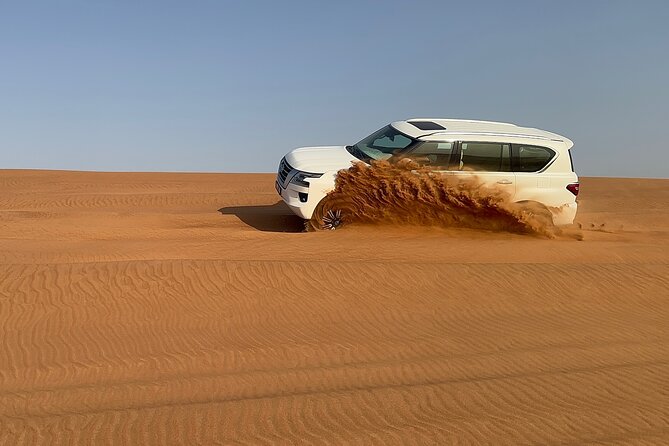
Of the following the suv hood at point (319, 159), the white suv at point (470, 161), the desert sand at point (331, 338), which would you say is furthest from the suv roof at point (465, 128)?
the desert sand at point (331, 338)

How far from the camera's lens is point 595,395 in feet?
15.0

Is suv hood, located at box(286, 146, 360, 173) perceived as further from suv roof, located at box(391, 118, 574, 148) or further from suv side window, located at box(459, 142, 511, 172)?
suv side window, located at box(459, 142, 511, 172)

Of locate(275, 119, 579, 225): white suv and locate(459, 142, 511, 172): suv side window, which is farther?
locate(459, 142, 511, 172): suv side window

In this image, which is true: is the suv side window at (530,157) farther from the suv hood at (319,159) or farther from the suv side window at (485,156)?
the suv hood at (319,159)

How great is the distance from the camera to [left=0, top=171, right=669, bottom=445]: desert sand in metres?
4.04

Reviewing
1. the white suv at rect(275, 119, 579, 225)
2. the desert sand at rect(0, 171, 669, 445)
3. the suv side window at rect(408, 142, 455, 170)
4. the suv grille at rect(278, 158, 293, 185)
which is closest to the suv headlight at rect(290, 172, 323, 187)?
the white suv at rect(275, 119, 579, 225)

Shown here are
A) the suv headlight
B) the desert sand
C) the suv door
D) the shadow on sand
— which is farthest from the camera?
the shadow on sand

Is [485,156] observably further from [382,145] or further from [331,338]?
[331,338]

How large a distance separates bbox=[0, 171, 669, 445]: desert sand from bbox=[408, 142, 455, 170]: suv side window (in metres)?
1.10

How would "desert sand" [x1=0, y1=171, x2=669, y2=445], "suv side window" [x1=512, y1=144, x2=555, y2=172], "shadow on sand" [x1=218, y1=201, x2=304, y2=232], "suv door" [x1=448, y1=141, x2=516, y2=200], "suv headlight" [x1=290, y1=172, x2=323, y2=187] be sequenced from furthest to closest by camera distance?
1. "shadow on sand" [x1=218, y1=201, x2=304, y2=232]
2. "suv side window" [x1=512, y1=144, x2=555, y2=172]
3. "suv door" [x1=448, y1=141, x2=516, y2=200]
4. "suv headlight" [x1=290, y1=172, x2=323, y2=187]
5. "desert sand" [x1=0, y1=171, x2=669, y2=445]

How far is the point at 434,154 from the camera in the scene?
10172 millimetres

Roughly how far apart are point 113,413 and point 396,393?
193 cm

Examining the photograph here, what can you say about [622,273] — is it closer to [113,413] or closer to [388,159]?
[388,159]

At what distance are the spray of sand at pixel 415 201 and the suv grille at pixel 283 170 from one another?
85 cm
